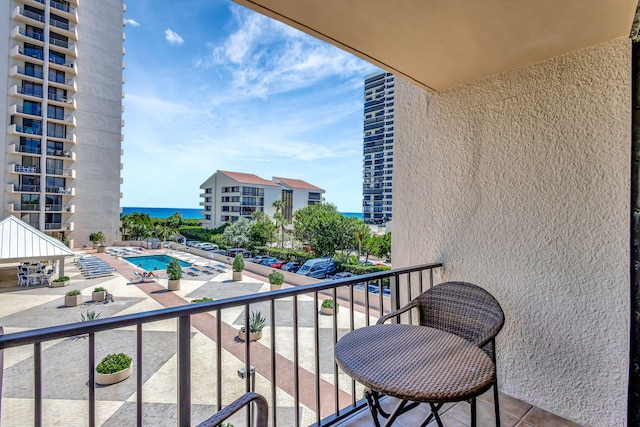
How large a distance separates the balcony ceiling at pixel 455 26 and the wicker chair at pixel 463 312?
1456mm

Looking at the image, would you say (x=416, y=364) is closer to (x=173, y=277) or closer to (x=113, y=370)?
(x=113, y=370)

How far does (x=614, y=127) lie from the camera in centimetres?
173

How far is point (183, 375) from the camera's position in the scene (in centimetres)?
116

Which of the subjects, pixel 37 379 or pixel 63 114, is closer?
pixel 37 379

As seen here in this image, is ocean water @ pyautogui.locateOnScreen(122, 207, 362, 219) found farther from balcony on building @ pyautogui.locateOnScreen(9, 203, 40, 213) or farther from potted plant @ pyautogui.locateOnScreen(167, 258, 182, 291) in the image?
potted plant @ pyautogui.locateOnScreen(167, 258, 182, 291)

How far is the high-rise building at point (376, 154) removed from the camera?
4100 centimetres

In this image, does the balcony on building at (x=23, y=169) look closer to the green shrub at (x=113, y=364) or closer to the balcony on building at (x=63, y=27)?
the balcony on building at (x=63, y=27)

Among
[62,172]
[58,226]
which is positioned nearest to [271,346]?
[58,226]


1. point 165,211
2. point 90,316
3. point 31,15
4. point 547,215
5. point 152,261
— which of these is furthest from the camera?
point 165,211

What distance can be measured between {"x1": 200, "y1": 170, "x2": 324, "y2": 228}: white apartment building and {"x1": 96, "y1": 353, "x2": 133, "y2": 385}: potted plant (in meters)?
31.0

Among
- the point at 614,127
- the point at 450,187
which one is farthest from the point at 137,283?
the point at 614,127

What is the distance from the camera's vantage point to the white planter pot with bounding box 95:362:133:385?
5593 mm

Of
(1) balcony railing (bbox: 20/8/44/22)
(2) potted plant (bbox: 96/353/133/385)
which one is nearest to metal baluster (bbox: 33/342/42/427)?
(2) potted plant (bbox: 96/353/133/385)

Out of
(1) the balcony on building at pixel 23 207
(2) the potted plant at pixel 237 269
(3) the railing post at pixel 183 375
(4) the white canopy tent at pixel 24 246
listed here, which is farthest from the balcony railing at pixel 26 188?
(3) the railing post at pixel 183 375
